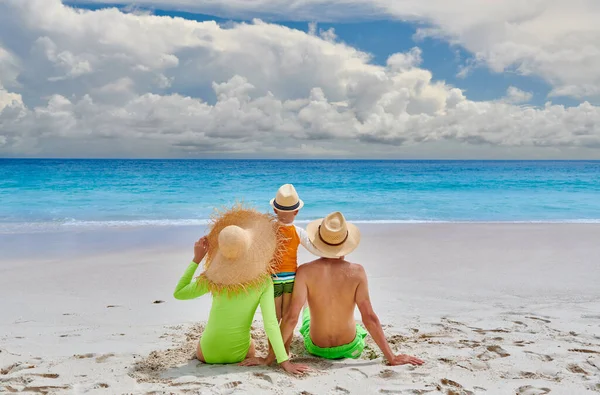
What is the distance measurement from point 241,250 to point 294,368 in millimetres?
879

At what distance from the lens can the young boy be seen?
3895 mm

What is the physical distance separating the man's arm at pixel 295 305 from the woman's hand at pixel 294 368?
18cm

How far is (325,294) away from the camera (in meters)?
3.74

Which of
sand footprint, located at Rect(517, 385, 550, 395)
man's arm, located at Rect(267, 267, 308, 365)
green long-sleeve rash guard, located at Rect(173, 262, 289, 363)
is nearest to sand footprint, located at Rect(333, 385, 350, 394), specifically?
green long-sleeve rash guard, located at Rect(173, 262, 289, 363)

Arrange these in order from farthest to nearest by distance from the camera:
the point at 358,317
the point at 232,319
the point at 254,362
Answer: the point at 358,317
the point at 254,362
the point at 232,319

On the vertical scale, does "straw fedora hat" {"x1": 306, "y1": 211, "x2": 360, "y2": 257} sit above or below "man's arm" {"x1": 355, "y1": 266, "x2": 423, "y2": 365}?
above

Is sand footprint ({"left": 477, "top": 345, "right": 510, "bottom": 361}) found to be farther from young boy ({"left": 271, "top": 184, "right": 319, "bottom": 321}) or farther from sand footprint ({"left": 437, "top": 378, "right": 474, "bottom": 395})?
young boy ({"left": 271, "top": 184, "right": 319, "bottom": 321})

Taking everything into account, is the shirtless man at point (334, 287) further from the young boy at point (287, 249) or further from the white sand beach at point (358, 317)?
the white sand beach at point (358, 317)

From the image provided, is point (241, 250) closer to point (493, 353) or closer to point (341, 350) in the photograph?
point (341, 350)

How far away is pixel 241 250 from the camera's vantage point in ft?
11.5

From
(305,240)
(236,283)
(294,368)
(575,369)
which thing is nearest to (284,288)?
(305,240)

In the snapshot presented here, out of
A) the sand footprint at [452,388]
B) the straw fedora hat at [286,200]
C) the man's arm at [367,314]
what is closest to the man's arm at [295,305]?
the man's arm at [367,314]

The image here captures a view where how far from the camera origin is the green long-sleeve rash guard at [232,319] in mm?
3539

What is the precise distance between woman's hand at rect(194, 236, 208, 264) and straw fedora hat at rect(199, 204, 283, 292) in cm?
3
